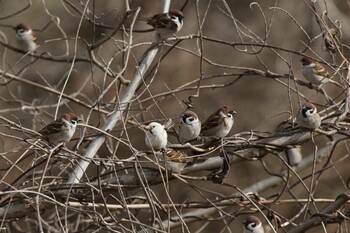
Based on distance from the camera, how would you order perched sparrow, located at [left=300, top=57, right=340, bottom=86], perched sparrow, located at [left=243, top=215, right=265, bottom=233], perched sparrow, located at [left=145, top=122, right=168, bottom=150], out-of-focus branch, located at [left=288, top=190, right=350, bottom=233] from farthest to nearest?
1. perched sparrow, located at [left=300, top=57, right=340, bottom=86]
2. perched sparrow, located at [left=243, top=215, right=265, bottom=233]
3. perched sparrow, located at [left=145, top=122, right=168, bottom=150]
4. out-of-focus branch, located at [left=288, top=190, right=350, bottom=233]

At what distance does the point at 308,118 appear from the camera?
4.88 m

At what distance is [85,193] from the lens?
454cm

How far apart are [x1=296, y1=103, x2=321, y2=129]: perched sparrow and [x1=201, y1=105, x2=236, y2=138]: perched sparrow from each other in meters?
0.62

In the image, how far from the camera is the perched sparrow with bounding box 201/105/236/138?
540cm

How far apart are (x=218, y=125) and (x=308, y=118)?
0.75 m

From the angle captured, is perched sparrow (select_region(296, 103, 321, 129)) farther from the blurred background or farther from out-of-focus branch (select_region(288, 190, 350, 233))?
the blurred background

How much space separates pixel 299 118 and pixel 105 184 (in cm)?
125

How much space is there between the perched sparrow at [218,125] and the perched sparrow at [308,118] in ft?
2.04

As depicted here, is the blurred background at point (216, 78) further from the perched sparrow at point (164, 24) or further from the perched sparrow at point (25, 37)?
the perched sparrow at point (164, 24)

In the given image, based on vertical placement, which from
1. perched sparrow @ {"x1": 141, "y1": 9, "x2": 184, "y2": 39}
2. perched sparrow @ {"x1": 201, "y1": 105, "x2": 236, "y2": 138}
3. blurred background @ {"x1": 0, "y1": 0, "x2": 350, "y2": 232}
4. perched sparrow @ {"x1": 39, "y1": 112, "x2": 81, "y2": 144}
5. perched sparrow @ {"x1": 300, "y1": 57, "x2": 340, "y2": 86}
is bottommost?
blurred background @ {"x1": 0, "y1": 0, "x2": 350, "y2": 232}

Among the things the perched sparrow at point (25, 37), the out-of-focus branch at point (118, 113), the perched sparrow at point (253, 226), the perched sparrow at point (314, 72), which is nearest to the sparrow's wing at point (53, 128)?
the out-of-focus branch at point (118, 113)

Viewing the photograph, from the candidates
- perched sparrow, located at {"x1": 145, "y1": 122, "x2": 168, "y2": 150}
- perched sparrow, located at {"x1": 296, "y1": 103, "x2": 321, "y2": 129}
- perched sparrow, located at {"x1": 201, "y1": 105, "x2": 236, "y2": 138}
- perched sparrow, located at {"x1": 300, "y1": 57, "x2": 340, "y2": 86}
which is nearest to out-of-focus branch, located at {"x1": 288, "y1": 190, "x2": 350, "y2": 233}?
perched sparrow, located at {"x1": 296, "y1": 103, "x2": 321, "y2": 129}

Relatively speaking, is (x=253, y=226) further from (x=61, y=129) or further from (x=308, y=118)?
(x=61, y=129)

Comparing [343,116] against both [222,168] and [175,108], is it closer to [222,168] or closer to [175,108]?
[222,168]
